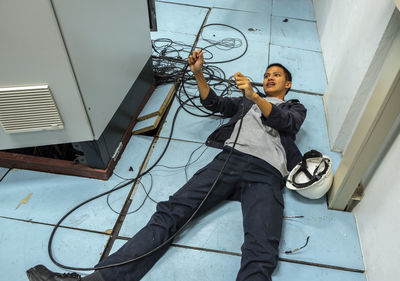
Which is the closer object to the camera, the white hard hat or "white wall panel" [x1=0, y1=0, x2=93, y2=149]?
"white wall panel" [x1=0, y1=0, x2=93, y2=149]

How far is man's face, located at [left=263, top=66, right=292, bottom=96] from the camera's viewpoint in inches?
66.3

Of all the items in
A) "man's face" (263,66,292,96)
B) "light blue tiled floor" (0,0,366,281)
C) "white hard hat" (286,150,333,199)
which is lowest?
"light blue tiled floor" (0,0,366,281)

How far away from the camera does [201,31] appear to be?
2896mm

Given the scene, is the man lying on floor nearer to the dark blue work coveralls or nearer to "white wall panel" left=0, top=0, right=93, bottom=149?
the dark blue work coveralls

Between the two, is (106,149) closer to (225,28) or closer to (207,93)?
(207,93)

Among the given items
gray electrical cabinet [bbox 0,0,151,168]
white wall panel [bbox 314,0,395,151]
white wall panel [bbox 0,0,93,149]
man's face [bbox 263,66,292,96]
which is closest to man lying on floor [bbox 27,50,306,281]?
man's face [bbox 263,66,292,96]

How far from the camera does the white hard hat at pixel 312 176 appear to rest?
139 cm

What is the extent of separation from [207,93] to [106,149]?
0.63 meters

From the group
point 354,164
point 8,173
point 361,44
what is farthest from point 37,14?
point 361,44

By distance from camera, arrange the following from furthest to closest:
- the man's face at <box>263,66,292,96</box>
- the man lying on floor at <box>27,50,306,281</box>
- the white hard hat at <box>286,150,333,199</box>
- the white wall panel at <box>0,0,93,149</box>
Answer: the man's face at <box>263,66,292,96</box>
the white hard hat at <box>286,150,333,199</box>
the man lying on floor at <box>27,50,306,281</box>
the white wall panel at <box>0,0,93,149</box>

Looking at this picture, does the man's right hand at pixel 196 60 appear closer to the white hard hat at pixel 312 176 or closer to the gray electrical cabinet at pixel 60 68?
the gray electrical cabinet at pixel 60 68

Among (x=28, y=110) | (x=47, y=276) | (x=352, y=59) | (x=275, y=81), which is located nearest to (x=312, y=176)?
(x=275, y=81)

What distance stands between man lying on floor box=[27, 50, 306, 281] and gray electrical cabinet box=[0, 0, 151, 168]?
45 centimetres

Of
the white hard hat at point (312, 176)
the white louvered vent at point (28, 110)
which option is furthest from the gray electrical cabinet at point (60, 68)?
the white hard hat at point (312, 176)
